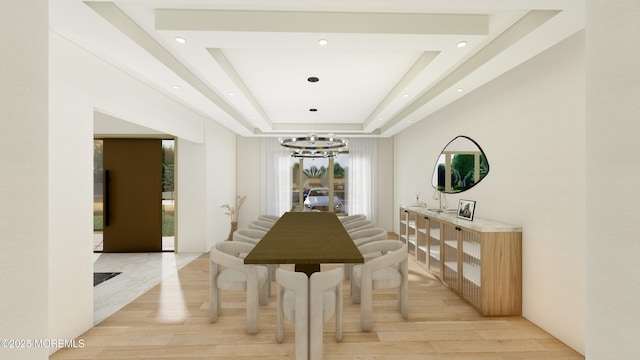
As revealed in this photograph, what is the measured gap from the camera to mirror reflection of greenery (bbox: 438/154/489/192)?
3709mm

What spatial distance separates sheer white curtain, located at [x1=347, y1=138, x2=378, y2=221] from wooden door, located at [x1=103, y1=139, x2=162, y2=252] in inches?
191

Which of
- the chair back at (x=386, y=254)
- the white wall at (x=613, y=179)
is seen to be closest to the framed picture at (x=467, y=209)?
the chair back at (x=386, y=254)

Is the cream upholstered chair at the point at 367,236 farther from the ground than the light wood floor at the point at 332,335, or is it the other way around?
the cream upholstered chair at the point at 367,236

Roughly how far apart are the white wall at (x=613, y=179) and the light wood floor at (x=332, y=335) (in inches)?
82.8

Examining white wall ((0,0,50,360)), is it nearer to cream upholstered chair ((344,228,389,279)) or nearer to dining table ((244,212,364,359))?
dining table ((244,212,364,359))

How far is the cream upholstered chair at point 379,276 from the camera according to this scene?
265cm

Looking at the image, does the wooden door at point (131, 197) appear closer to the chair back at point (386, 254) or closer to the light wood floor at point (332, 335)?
the light wood floor at point (332, 335)

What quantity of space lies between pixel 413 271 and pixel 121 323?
3.96 meters

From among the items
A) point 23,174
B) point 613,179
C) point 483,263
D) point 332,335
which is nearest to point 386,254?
point 332,335

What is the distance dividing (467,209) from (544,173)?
102 centimetres

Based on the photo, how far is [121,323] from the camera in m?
2.85

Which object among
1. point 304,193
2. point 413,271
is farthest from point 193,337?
point 304,193

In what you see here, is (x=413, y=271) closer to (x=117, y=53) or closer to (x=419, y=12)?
(x=419, y=12)

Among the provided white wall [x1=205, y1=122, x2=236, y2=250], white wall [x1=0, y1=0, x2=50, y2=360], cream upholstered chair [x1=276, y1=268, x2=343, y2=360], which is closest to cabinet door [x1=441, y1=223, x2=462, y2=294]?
cream upholstered chair [x1=276, y1=268, x2=343, y2=360]
